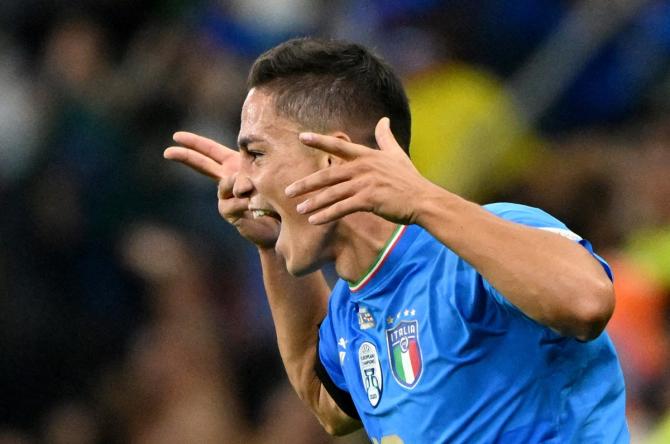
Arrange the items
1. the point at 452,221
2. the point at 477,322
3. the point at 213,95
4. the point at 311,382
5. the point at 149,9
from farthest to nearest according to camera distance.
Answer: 1. the point at 149,9
2. the point at 213,95
3. the point at 311,382
4. the point at 477,322
5. the point at 452,221

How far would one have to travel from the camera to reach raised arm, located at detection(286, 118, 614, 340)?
2348 mm

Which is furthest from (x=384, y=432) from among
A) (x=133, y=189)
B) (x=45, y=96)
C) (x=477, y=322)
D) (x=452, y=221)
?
(x=45, y=96)

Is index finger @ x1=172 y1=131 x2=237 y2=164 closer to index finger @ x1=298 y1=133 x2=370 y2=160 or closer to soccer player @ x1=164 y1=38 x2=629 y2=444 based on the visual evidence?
soccer player @ x1=164 y1=38 x2=629 y2=444

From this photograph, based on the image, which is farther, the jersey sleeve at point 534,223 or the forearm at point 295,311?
the forearm at point 295,311

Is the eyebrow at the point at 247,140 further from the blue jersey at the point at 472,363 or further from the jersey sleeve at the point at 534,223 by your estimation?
the jersey sleeve at the point at 534,223

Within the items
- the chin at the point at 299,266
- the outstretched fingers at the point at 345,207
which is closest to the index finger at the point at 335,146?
the outstretched fingers at the point at 345,207

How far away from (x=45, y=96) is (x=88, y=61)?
31cm

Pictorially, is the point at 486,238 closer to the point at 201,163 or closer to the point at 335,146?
the point at 335,146

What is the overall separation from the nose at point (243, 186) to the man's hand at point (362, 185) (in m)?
0.65

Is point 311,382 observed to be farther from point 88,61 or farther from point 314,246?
point 88,61

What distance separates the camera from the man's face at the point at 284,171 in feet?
9.96

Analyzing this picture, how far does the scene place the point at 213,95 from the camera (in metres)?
6.39

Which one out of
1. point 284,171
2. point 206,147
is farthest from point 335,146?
point 206,147

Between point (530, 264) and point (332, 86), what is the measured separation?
92 cm
